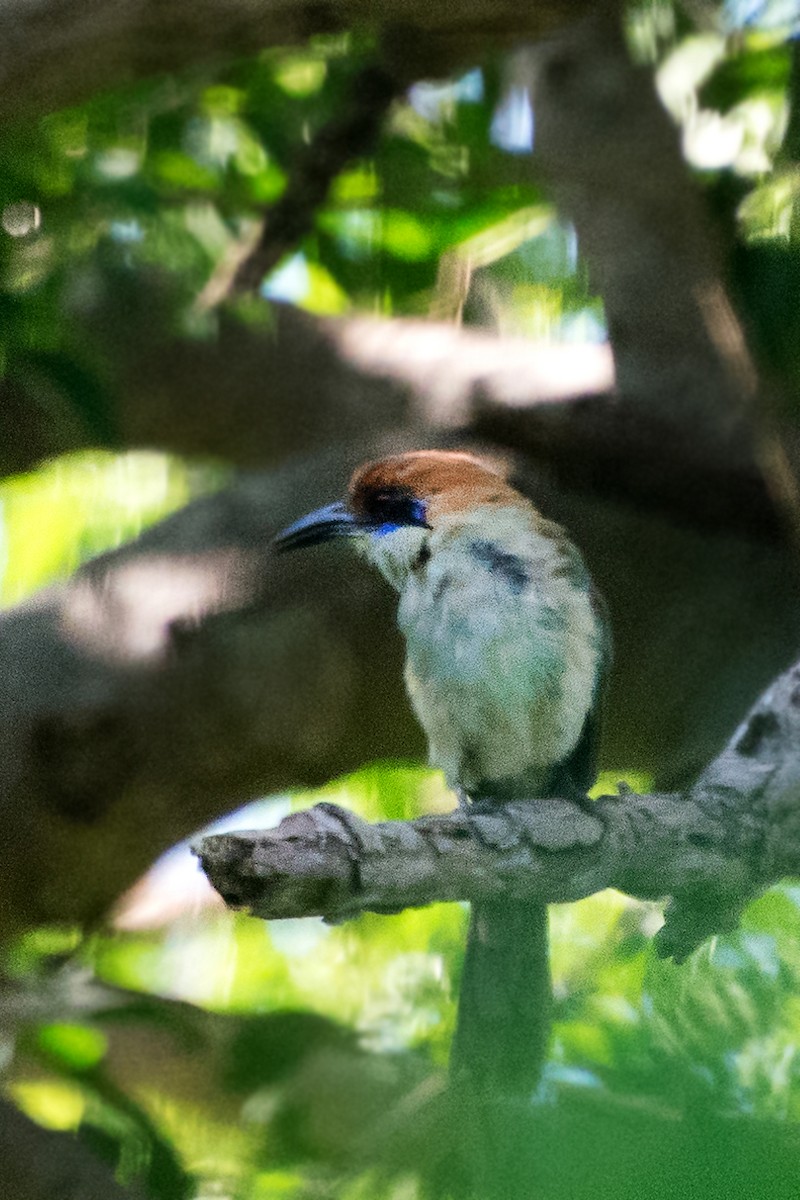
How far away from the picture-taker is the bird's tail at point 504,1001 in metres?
0.90

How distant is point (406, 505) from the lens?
3.38 feet

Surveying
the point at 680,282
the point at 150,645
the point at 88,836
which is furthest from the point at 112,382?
the point at 680,282

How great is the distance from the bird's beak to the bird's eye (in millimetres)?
22

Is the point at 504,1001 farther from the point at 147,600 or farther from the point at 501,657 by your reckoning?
the point at 147,600

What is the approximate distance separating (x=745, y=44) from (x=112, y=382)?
667mm

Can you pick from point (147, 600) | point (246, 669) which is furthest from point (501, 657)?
point (147, 600)

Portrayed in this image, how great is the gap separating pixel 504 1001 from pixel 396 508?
408 millimetres

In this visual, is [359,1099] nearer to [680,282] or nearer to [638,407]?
[638,407]

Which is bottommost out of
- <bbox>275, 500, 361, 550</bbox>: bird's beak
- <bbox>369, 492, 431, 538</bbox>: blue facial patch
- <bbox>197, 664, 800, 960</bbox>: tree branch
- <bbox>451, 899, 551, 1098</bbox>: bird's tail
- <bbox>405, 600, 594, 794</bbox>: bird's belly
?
<bbox>451, 899, 551, 1098</bbox>: bird's tail

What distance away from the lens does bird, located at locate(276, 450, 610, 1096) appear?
3.00 ft

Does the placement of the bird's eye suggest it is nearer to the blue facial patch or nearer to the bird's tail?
the blue facial patch

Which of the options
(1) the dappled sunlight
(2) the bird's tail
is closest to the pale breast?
(2) the bird's tail

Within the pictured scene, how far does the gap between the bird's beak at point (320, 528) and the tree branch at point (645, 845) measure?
0.91 ft

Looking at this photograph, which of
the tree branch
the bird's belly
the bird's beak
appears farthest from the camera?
the bird's beak
